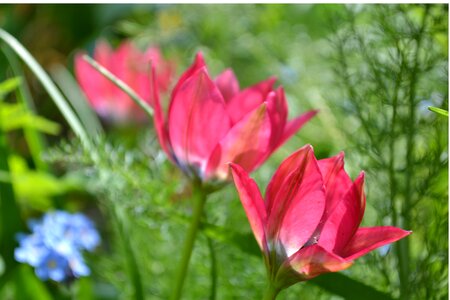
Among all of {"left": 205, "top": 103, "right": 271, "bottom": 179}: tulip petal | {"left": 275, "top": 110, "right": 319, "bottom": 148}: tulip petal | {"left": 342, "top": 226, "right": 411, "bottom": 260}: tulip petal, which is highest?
{"left": 275, "top": 110, "right": 319, "bottom": 148}: tulip petal

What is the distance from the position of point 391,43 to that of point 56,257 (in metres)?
0.31

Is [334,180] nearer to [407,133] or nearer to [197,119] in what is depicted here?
[197,119]

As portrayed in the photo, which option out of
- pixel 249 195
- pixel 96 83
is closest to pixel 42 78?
pixel 249 195

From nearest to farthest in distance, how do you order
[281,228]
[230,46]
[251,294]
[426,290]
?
[281,228] → [426,290] → [251,294] → [230,46]

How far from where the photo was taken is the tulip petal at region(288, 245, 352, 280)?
0.30 metres

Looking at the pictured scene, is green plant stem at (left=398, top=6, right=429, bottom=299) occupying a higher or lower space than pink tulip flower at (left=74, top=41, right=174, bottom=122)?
lower

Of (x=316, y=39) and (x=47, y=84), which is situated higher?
(x=316, y=39)

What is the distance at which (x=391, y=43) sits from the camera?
56 cm

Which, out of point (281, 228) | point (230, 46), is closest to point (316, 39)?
point (230, 46)

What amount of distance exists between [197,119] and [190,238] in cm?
6

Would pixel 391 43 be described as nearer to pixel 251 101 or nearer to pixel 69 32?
pixel 251 101

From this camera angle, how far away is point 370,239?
1.05 ft

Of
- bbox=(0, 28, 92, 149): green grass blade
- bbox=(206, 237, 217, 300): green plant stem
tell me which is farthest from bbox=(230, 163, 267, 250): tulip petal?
bbox=(0, 28, 92, 149): green grass blade

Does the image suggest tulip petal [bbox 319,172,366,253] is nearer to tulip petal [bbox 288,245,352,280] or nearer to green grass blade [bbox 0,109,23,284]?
tulip petal [bbox 288,245,352,280]
